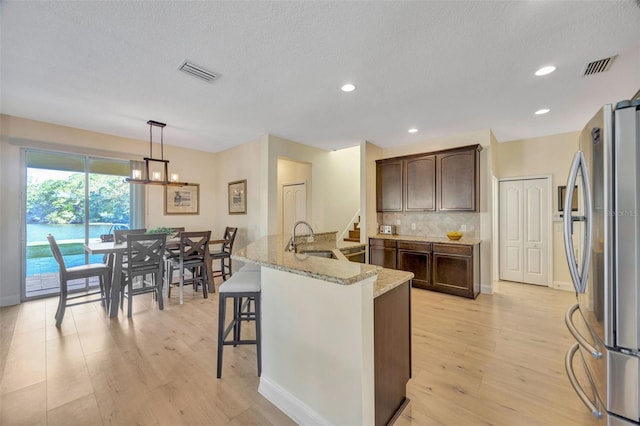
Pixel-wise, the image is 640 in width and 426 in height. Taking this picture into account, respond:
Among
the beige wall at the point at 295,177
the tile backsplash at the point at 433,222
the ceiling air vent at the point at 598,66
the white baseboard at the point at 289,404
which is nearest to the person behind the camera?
the white baseboard at the point at 289,404

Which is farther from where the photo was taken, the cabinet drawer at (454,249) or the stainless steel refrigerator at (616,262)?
the cabinet drawer at (454,249)

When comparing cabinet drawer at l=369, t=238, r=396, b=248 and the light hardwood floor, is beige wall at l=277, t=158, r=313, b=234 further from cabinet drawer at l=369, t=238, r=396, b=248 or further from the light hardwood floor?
the light hardwood floor

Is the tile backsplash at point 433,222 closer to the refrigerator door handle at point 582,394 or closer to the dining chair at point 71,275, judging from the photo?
the refrigerator door handle at point 582,394

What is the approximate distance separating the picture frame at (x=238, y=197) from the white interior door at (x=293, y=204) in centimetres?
121

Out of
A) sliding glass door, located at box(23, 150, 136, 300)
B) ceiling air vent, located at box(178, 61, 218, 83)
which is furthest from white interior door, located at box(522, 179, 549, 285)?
sliding glass door, located at box(23, 150, 136, 300)

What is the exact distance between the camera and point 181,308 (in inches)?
143

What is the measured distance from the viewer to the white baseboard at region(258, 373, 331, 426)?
1.56m

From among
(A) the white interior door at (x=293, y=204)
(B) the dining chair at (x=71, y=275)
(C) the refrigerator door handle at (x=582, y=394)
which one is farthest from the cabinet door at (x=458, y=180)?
(B) the dining chair at (x=71, y=275)

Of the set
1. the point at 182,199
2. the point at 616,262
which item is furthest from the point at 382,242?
the point at 182,199

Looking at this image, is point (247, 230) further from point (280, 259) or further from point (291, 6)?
point (291, 6)

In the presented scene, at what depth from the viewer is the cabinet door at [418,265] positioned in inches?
173

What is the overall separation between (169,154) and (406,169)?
486 cm

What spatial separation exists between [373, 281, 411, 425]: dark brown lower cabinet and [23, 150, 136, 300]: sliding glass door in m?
5.04

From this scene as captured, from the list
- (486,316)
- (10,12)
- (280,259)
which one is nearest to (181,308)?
(280,259)
